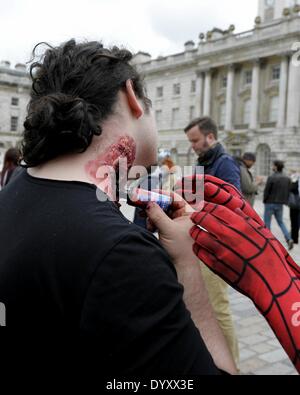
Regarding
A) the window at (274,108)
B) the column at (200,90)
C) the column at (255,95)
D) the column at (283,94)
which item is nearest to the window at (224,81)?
the column at (200,90)

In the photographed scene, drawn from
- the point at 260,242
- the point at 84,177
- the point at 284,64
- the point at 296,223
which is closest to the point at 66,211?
the point at 84,177

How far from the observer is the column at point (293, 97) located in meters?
35.5

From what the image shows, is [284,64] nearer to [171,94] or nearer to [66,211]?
[171,94]

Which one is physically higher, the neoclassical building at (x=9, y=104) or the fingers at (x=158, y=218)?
the neoclassical building at (x=9, y=104)

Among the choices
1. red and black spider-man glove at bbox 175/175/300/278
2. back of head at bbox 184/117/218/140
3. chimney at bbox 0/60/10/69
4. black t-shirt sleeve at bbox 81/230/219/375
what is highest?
chimney at bbox 0/60/10/69

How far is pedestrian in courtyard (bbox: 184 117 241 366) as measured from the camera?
404 cm

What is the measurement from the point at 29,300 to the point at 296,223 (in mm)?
11667

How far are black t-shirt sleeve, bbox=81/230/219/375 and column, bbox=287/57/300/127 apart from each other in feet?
120

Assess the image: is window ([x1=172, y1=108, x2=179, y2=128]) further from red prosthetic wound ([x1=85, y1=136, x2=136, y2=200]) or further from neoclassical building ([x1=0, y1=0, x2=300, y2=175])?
red prosthetic wound ([x1=85, y1=136, x2=136, y2=200])

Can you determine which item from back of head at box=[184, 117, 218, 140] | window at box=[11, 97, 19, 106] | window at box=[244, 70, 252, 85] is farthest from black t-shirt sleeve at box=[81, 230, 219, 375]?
window at box=[11, 97, 19, 106]

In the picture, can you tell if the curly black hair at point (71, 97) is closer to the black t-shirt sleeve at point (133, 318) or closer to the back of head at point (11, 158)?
the black t-shirt sleeve at point (133, 318)

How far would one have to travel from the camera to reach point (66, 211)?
1163 millimetres

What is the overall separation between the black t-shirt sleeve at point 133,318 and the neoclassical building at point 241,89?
115 ft
